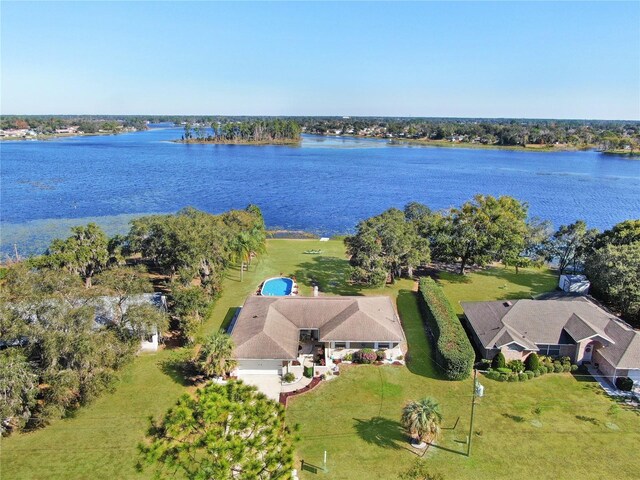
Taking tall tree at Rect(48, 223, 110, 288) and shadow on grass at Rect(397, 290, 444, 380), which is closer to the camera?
shadow on grass at Rect(397, 290, 444, 380)

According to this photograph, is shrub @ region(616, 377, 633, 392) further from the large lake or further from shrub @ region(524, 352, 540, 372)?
the large lake

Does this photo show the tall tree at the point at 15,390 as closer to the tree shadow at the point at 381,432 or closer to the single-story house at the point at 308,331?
the single-story house at the point at 308,331

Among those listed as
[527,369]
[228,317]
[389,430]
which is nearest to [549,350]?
[527,369]

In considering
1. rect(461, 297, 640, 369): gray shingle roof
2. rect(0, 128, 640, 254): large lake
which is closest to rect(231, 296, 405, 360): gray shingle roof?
rect(461, 297, 640, 369): gray shingle roof

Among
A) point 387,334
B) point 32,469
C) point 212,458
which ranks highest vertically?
point 212,458

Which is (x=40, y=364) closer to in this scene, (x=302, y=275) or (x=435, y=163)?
(x=302, y=275)

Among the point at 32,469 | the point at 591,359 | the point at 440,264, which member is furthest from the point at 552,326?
the point at 32,469
